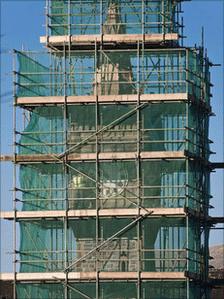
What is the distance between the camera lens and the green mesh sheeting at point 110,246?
155ft

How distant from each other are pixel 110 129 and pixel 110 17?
14.0ft

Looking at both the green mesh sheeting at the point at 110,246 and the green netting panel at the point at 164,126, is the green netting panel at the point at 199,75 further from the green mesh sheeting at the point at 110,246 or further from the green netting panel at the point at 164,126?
the green mesh sheeting at the point at 110,246

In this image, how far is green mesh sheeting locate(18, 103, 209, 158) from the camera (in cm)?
4800

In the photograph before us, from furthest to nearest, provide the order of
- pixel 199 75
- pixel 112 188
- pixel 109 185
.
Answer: pixel 199 75, pixel 109 185, pixel 112 188

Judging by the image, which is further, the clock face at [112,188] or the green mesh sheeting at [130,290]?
the clock face at [112,188]

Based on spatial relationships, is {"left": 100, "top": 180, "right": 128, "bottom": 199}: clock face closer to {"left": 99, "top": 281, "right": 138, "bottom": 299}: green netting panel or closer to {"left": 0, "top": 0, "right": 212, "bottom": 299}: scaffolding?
{"left": 0, "top": 0, "right": 212, "bottom": 299}: scaffolding

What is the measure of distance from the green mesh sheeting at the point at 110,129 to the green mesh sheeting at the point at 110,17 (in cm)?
311

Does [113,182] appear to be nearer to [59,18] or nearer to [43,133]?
[43,133]

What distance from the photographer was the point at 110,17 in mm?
49969

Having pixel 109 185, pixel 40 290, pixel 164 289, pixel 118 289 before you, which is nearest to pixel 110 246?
pixel 118 289

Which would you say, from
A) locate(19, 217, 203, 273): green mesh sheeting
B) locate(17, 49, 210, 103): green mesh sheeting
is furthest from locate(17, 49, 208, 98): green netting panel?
locate(19, 217, 203, 273): green mesh sheeting

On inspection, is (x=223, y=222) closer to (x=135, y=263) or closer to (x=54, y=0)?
(x=135, y=263)

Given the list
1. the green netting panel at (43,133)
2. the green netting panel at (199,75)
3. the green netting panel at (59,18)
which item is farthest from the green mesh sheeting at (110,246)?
the green netting panel at (59,18)

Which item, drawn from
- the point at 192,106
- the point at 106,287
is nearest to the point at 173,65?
the point at 192,106
